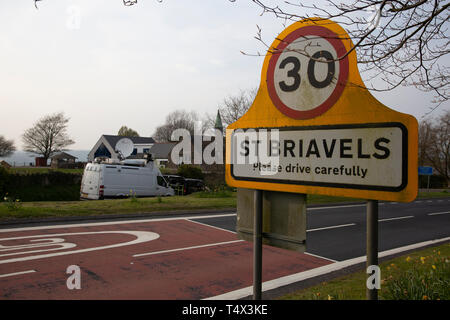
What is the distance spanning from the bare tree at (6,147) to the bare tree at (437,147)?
6877 cm

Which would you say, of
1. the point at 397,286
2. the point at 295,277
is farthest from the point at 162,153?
the point at 397,286


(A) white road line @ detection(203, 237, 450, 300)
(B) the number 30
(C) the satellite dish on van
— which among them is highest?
(C) the satellite dish on van

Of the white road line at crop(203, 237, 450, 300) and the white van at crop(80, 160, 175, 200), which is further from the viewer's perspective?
the white van at crop(80, 160, 175, 200)

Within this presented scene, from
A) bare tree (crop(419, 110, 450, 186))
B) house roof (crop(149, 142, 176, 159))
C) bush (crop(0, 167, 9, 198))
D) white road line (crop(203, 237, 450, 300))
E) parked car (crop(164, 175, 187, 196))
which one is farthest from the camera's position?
house roof (crop(149, 142, 176, 159))

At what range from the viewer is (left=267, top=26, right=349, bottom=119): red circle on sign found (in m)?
2.18

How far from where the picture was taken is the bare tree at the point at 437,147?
53844mm

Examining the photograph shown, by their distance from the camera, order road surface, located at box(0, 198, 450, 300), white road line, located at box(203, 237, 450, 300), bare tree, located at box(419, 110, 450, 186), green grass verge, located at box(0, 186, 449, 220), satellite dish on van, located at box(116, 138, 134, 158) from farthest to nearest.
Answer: bare tree, located at box(419, 110, 450, 186), satellite dish on van, located at box(116, 138, 134, 158), green grass verge, located at box(0, 186, 449, 220), road surface, located at box(0, 198, 450, 300), white road line, located at box(203, 237, 450, 300)

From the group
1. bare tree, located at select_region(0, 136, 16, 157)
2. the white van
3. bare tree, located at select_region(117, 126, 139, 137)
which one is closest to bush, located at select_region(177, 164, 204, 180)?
the white van

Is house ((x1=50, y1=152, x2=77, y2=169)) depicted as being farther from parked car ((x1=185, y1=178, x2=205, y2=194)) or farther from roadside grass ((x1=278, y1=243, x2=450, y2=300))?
roadside grass ((x1=278, y1=243, x2=450, y2=300))

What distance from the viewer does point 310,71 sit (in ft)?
7.55

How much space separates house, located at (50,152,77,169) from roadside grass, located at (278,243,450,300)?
58831 millimetres

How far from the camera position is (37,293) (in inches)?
215

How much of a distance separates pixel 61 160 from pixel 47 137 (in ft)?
15.9
